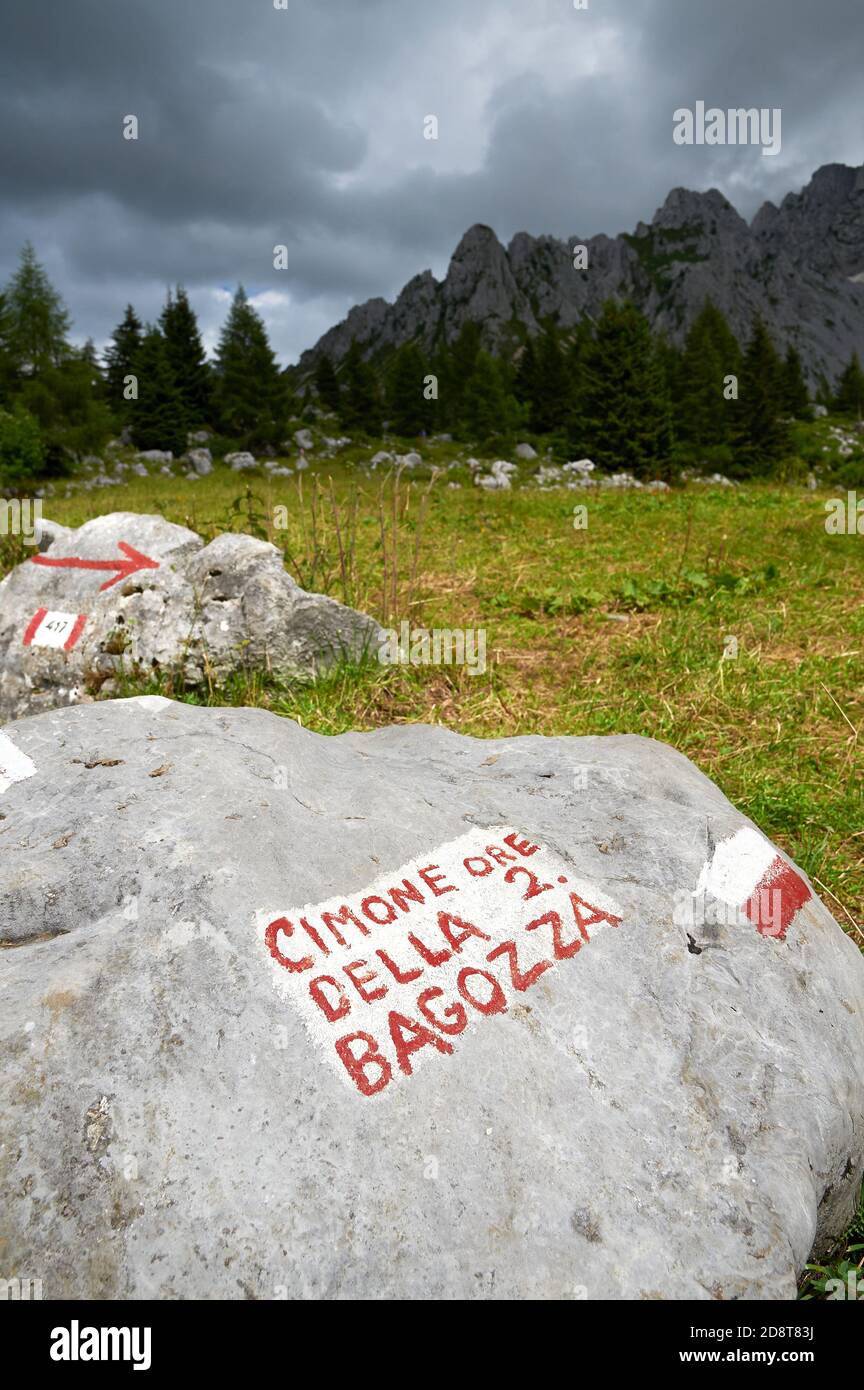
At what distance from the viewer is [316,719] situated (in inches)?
196

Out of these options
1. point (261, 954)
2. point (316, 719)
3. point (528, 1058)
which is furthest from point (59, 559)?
point (528, 1058)

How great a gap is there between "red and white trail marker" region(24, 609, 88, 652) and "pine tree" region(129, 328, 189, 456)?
31993 millimetres

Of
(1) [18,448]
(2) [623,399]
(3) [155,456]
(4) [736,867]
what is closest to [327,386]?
(3) [155,456]

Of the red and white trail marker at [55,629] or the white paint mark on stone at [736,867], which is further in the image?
the red and white trail marker at [55,629]

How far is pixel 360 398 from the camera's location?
4350cm

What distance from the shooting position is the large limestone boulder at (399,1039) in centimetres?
152

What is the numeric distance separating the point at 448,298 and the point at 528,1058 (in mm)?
152345

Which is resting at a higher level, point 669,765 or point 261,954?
point 669,765

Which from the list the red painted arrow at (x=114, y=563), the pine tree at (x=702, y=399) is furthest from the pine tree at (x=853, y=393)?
the red painted arrow at (x=114, y=563)

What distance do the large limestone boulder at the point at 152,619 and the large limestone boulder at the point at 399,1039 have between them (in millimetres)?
2415

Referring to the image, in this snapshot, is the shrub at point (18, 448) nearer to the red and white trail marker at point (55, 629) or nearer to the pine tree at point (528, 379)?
the red and white trail marker at point (55, 629)

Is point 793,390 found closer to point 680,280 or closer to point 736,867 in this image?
point 736,867

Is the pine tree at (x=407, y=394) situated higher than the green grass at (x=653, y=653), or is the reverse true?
Result: the pine tree at (x=407, y=394)
